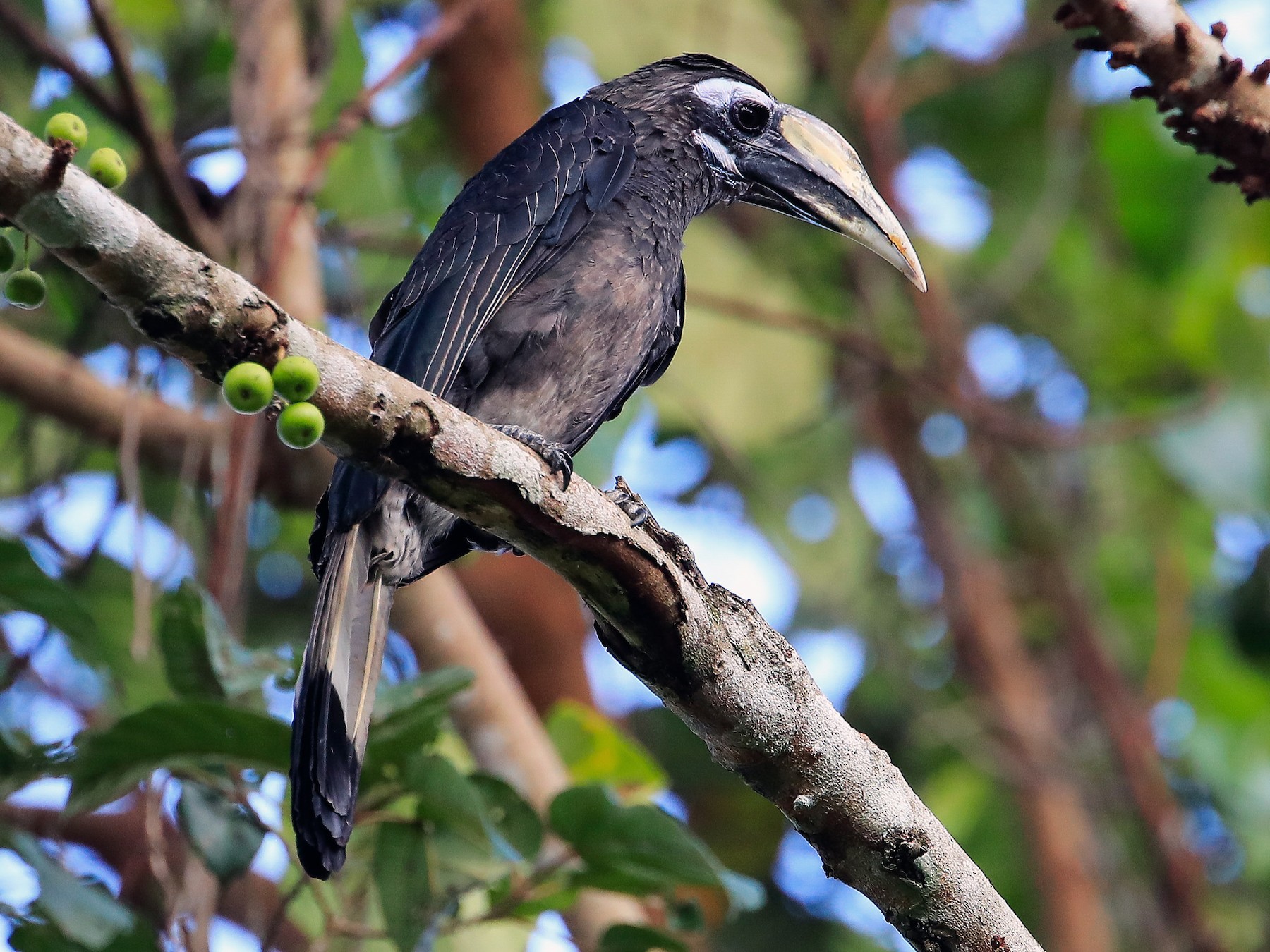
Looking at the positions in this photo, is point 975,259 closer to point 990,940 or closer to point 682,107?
point 682,107

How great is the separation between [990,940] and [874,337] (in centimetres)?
310

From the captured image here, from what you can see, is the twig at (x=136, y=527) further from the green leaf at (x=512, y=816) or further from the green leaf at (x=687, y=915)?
the green leaf at (x=687, y=915)

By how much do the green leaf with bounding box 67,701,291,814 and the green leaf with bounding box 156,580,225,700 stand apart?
0.43ft

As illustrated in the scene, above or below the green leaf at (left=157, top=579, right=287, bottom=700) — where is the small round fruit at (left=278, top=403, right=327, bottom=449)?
above

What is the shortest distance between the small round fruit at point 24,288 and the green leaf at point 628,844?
1.18 metres

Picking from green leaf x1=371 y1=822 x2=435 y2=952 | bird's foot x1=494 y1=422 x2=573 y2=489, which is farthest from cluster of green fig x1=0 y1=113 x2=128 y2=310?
green leaf x1=371 y1=822 x2=435 y2=952

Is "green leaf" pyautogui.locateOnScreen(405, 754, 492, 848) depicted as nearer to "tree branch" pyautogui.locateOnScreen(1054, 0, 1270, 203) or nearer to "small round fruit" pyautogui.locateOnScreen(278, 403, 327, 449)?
"small round fruit" pyautogui.locateOnScreen(278, 403, 327, 449)

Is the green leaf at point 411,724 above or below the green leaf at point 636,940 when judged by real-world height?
above

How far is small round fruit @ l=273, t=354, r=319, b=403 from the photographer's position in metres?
1.44

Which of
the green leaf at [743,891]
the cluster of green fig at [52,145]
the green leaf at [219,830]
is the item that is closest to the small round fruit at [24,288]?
the cluster of green fig at [52,145]

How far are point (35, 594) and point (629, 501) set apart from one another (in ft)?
3.84

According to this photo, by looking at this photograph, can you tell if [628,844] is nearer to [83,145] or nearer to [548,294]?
[548,294]

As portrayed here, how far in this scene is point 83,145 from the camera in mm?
1464

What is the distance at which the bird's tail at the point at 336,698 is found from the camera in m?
2.00
